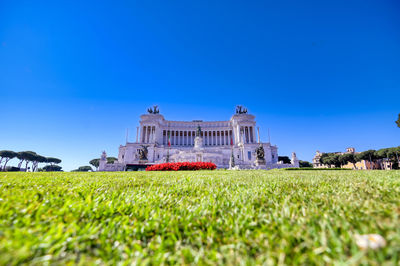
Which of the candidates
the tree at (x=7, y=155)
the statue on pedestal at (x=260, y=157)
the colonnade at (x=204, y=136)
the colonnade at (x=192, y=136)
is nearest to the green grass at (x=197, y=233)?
the statue on pedestal at (x=260, y=157)

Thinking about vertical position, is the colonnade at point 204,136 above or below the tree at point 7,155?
above

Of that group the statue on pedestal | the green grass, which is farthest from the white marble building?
the green grass

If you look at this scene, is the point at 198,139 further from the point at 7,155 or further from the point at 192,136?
the point at 7,155

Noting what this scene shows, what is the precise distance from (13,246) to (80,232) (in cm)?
34

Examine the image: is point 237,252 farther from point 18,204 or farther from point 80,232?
point 18,204

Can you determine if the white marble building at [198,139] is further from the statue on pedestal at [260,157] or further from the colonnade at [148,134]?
the statue on pedestal at [260,157]

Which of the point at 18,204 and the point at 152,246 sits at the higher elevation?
the point at 18,204

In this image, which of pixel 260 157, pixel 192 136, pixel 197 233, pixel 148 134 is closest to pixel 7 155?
pixel 148 134

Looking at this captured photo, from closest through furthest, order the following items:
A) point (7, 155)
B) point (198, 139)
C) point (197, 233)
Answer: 1. point (197, 233)
2. point (198, 139)
3. point (7, 155)

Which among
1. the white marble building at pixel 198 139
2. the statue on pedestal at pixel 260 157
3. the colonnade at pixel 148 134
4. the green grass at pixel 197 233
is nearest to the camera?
the green grass at pixel 197 233

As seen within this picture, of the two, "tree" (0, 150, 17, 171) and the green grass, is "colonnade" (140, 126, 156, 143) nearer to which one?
"tree" (0, 150, 17, 171)

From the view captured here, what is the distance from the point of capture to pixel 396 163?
44219mm

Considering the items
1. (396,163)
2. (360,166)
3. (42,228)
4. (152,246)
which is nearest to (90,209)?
(42,228)

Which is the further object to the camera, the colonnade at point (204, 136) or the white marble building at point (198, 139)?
the colonnade at point (204, 136)
